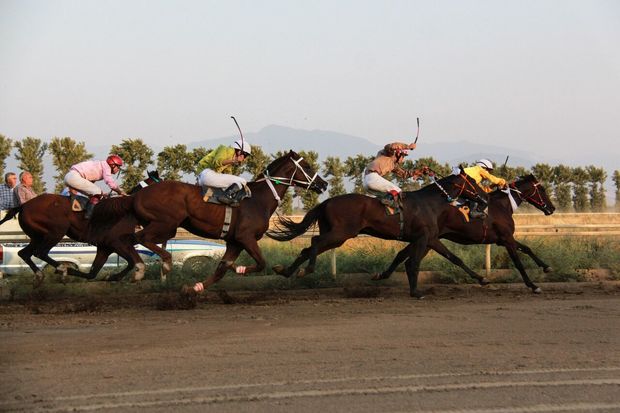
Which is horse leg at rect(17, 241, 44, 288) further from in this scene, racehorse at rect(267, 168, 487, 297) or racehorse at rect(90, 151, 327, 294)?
racehorse at rect(267, 168, 487, 297)

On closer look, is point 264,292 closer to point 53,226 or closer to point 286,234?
point 286,234

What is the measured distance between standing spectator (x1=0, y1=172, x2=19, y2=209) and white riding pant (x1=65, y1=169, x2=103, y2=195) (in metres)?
1.72

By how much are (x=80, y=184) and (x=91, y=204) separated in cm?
37

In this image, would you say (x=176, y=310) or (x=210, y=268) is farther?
(x=210, y=268)

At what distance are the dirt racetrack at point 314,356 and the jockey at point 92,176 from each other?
1.81 m

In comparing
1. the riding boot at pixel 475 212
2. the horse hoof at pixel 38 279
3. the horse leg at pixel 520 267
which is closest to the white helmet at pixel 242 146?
the horse hoof at pixel 38 279

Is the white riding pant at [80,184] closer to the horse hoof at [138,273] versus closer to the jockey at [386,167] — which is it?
the horse hoof at [138,273]

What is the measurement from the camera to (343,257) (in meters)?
16.8

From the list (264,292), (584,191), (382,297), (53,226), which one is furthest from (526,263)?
(584,191)

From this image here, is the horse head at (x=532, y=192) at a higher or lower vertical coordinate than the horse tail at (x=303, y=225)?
higher

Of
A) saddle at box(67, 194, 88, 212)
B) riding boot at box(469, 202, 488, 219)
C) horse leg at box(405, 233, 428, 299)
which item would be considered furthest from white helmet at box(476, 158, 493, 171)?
saddle at box(67, 194, 88, 212)

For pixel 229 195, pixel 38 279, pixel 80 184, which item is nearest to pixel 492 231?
pixel 229 195

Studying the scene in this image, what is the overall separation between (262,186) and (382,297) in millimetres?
2565

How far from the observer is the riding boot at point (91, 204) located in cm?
1370
